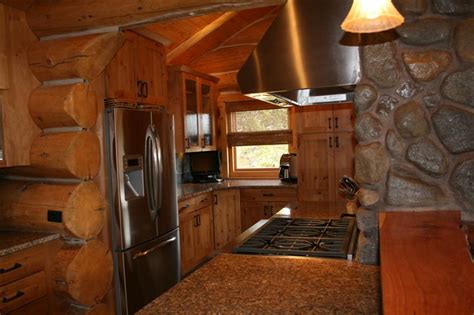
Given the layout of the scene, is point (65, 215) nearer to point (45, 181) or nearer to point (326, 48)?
point (45, 181)

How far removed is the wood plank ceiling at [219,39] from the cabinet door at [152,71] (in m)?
0.42

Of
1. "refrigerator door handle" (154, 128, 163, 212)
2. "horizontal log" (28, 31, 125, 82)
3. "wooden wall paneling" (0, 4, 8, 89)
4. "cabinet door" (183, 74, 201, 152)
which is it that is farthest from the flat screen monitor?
"wooden wall paneling" (0, 4, 8, 89)

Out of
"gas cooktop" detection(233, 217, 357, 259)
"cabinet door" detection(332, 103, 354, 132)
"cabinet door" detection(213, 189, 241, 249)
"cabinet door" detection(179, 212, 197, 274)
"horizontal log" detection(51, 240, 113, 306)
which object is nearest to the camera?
"gas cooktop" detection(233, 217, 357, 259)

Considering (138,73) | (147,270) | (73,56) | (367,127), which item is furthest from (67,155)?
(367,127)

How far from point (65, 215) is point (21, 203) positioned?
1.36 ft

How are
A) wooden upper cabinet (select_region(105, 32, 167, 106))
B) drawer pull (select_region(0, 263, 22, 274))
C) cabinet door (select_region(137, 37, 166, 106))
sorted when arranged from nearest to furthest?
drawer pull (select_region(0, 263, 22, 274)) < wooden upper cabinet (select_region(105, 32, 167, 106)) < cabinet door (select_region(137, 37, 166, 106))

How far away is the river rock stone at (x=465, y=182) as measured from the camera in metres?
1.56

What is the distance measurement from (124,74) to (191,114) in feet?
5.18

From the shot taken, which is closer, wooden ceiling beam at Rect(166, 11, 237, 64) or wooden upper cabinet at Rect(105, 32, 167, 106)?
wooden upper cabinet at Rect(105, 32, 167, 106)

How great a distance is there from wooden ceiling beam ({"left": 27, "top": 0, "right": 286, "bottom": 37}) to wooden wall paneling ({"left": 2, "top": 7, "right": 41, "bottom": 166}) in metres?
0.11

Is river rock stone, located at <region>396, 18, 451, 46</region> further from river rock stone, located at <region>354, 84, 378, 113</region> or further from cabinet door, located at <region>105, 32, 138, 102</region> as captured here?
cabinet door, located at <region>105, 32, 138, 102</region>

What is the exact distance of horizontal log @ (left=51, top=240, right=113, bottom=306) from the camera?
2.55m

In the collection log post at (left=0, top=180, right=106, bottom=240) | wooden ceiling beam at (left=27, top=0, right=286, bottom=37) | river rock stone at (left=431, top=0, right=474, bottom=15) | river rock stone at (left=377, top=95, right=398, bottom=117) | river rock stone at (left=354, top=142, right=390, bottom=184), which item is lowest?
log post at (left=0, top=180, right=106, bottom=240)

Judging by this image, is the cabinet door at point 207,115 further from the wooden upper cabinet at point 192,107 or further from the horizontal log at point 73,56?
the horizontal log at point 73,56
